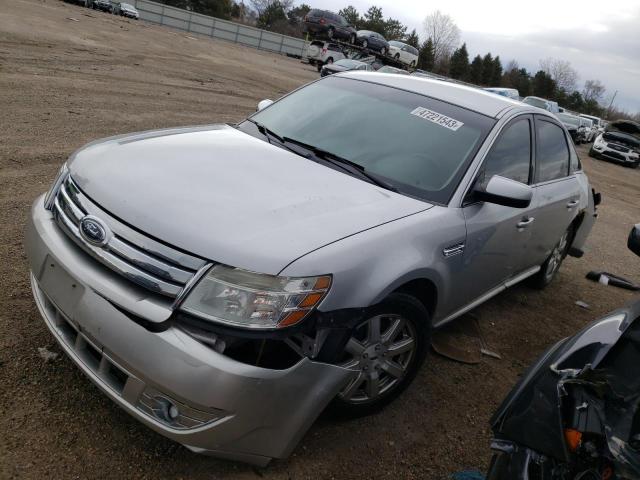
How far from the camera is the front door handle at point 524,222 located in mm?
3545

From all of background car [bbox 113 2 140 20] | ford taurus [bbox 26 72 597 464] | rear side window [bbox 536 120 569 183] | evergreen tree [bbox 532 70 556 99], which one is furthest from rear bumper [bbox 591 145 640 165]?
evergreen tree [bbox 532 70 556 99]

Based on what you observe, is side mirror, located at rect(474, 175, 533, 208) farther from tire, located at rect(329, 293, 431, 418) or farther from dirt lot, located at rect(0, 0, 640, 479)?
dirt lot, located at rect(0, 0, 640, 479)

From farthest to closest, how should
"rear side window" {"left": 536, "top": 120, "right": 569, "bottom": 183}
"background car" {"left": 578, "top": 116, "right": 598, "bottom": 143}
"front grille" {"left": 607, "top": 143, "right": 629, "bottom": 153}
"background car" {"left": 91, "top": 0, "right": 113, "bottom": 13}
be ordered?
"background car" {"left": 91, "top": 0, "right": 113, "bottom": 13} → "background car" {"left": 578, "top": 116, "right": 598, "bottom": 143} → "front grille" {"left": 607, "top": 143, "right": 629, "bottom": 153} → "rear side window" {"left": 536, "top": 120, "right": 569, "bottom": 183}

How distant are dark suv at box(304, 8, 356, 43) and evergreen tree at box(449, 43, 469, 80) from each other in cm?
3996

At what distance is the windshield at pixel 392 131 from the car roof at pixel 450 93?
78 millimetres

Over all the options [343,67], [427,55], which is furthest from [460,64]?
[343,67]

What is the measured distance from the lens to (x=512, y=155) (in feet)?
11.6

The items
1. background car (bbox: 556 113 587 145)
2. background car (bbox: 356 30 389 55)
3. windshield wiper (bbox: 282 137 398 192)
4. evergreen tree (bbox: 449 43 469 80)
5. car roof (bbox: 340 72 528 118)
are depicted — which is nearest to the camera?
windshield wiper (bbox: 282 137 398 192)

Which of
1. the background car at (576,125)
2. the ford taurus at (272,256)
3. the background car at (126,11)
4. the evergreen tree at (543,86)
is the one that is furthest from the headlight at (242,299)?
the evergreen tree at (543,86)

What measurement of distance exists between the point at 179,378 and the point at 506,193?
1991 millimetres

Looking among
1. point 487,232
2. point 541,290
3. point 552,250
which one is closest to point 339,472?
point 487,232

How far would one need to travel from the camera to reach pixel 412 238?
2520 mm

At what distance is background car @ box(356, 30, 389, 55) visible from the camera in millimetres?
32844

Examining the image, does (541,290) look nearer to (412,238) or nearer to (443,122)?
(443,122)
